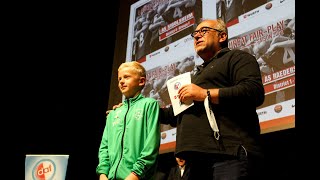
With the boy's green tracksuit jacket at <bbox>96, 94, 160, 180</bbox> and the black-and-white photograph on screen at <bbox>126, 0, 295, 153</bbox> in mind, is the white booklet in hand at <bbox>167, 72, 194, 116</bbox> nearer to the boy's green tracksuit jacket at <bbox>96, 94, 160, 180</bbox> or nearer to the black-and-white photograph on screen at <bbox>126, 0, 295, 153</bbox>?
the boy's green tracksuit jacket at <bbox>96, 94, 160, 180</bbox>

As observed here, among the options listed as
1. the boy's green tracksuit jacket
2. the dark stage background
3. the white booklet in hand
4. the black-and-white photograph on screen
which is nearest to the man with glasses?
the white booklet in hand

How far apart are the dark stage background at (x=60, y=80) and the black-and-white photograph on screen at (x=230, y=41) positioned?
55 centimetres

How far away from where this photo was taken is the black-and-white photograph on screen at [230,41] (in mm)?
2900

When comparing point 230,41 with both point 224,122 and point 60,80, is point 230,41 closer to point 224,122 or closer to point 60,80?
point 224,122

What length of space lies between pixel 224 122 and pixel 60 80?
3.47m

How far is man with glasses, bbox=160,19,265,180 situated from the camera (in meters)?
1.78

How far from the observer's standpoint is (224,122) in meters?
1.87

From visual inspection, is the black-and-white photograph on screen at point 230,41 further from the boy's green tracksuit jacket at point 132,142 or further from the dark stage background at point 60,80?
the boy's green tracksuit jacket at point 132,142

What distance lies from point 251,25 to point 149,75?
1.13 m

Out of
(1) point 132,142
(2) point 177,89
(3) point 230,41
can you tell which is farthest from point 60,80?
(2) point 177,89
